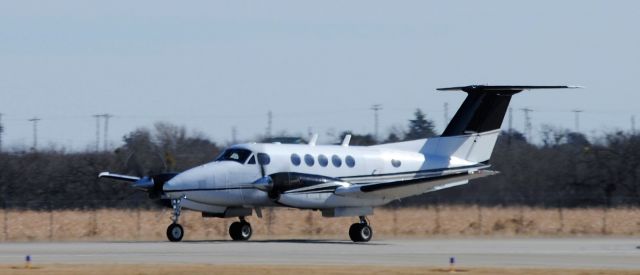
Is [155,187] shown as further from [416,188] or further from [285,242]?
[416,188]

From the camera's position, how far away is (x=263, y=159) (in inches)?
1305

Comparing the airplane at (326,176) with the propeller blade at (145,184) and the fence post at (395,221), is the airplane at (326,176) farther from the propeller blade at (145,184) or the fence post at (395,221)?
the fence post at (395,221)

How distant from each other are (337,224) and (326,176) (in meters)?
8.55

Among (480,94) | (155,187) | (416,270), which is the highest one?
(480,94)

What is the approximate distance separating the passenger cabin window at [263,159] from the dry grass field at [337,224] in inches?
190

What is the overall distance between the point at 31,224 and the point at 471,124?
647 inches

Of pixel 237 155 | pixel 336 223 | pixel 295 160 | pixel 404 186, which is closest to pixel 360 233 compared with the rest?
pixel 404 186

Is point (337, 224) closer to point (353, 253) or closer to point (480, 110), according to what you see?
point (480, 110)

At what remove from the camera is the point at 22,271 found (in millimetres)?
22594

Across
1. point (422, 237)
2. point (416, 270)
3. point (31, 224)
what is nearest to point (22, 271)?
point (416, 270)

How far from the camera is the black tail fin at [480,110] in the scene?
1421 inches

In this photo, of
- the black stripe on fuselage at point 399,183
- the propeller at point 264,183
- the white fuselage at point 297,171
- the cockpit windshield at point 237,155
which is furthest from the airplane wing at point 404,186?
the cockpit windshield at point 237,155

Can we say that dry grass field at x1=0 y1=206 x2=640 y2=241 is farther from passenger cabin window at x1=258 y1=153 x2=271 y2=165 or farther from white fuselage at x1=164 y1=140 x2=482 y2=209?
passenger cabin window at x1=258 y1=153 x2=271 y2=165

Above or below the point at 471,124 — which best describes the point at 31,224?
below
